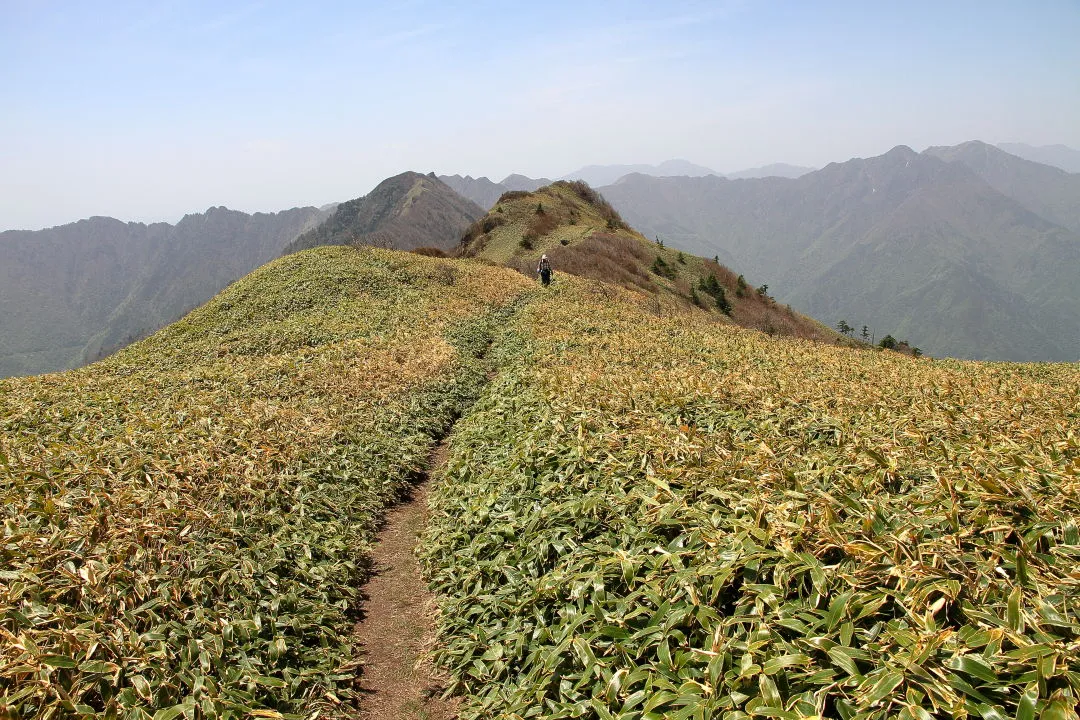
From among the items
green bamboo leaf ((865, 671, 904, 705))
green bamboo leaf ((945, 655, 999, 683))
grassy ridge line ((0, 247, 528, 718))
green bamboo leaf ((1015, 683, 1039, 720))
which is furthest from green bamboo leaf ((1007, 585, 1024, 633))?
grassy ridge line ((0, 247, 528, 718))

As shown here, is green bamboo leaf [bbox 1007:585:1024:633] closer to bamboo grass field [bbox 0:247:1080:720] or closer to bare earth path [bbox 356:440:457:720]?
bamboo grass field [bbox 0:247:1080:720]

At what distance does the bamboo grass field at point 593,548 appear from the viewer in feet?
13.7

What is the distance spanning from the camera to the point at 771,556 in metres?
5.03

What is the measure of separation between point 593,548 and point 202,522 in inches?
223

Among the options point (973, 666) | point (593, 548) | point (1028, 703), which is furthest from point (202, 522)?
point (1028, 703)

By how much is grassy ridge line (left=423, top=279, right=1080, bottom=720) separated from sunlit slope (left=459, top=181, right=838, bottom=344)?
2652cm

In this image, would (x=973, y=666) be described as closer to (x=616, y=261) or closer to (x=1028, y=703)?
(x=1028, y=703)

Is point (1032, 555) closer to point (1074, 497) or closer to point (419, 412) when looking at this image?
point (1074, 497)

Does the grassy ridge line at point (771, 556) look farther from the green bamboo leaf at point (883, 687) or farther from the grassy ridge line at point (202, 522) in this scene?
the grassy ridge line at point (202, 522)

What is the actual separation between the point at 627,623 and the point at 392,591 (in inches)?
174

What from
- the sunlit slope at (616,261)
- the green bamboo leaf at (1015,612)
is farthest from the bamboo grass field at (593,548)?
the sunlit slope at (616,261)

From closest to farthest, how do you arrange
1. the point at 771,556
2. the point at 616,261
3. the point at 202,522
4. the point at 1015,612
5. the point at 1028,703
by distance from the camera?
the point at 1028,703 < the point at 1015,612 < the point at 771,556 < the point at 202,522 < the point at 616,261

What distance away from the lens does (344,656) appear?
6887 mm

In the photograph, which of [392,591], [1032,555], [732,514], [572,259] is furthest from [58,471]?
[572,259]
